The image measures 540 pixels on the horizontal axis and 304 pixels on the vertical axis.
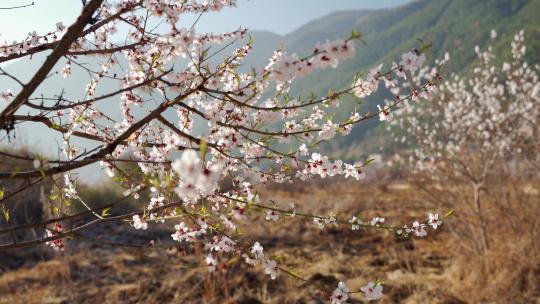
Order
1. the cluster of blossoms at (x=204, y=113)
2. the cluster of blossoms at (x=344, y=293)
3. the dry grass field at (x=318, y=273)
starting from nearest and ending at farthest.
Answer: the cluster of blossoms at (x=204, y=113) → the cluster of blossoms at (x=344, y=293) → the dry grass field at (x=318, y=273)

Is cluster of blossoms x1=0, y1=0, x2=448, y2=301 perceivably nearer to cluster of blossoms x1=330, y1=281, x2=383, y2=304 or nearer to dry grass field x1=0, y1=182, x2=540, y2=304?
cluster of blossoms x1=330, y1=281, x2=383, y2=304

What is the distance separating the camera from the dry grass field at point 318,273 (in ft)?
18.5

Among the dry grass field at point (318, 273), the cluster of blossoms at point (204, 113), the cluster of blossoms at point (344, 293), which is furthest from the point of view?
the dry grass field at point (318, 273)

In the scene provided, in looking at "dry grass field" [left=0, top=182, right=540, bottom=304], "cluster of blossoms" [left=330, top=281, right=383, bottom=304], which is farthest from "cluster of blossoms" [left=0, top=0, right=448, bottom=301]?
"dry grass field" [left=0, top=182, right=540, bottom=304]

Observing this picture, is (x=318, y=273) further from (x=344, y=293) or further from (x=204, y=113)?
(x=204, y=113)

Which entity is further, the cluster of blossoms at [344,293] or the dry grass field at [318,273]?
the dry grass field at [318,273]

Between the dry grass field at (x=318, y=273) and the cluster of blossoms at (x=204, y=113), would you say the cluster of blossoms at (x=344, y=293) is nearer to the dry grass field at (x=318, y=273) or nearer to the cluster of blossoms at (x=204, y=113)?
the cluster of blossoms at (x=204, y=113)

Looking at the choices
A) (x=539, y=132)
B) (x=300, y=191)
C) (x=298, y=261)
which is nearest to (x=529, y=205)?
(x=539, y=132)

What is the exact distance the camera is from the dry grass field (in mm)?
5648

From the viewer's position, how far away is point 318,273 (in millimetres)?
7250

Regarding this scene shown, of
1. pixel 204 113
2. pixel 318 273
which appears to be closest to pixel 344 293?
pixel 204 113

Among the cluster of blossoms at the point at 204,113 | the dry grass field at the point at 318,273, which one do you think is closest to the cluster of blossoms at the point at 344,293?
the cluster of blossoms at the point at 204,113

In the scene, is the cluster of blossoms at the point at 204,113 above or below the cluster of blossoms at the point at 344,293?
above

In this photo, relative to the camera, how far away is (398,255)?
26.3 feet
